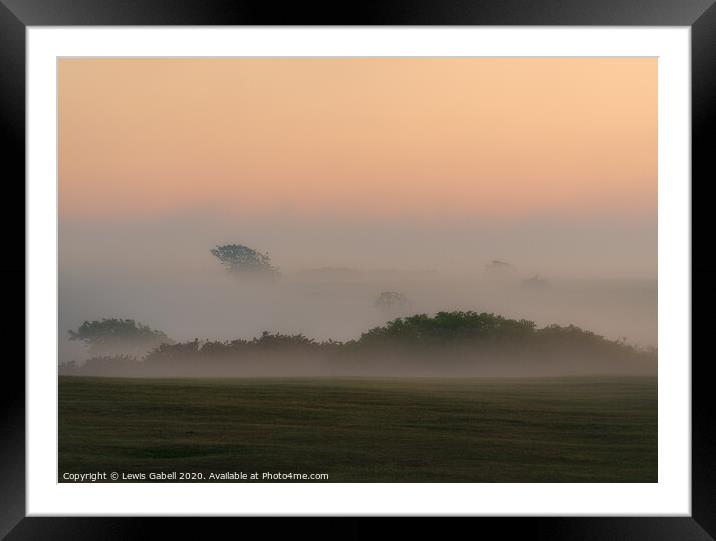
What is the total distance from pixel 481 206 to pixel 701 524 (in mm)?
2722

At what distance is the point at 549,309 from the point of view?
14.9 ft

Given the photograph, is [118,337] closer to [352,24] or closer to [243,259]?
[243,259]

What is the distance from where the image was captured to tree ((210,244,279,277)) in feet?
14.1

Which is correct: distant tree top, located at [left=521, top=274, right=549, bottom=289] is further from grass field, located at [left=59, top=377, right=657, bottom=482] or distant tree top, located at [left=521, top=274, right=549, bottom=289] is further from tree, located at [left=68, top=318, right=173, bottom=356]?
tree, located at [left=68, top=318, right=173, bottom=356]

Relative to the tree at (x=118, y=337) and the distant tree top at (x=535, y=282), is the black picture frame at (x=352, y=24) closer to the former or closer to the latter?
the tree at (x=118, y=337)

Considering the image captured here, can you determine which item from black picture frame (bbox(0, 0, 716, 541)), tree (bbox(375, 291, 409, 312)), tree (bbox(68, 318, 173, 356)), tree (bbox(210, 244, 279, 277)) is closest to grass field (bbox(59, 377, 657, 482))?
tree (bbox(68, 318, 173, 356))

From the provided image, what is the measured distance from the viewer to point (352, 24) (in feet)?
6.77

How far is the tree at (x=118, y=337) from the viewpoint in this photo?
3930mm

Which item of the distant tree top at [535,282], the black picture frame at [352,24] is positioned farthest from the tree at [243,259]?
the black picture frame at [352,24]

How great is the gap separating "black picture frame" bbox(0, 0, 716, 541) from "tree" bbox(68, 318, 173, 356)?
6.34ft

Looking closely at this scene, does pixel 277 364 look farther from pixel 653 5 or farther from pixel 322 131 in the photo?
pixel 653 5

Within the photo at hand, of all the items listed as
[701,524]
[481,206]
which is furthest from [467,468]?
[701,524]

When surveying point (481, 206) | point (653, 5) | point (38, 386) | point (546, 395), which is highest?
point (653, 5)

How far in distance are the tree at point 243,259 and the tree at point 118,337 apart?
0.65m
